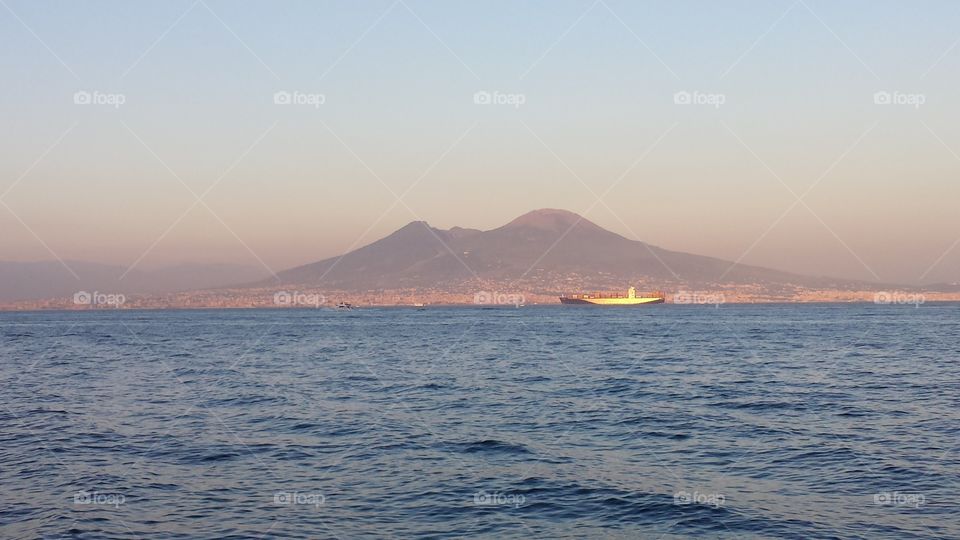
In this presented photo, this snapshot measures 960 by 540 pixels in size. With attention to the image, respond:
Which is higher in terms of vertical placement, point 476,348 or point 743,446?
point 476,348

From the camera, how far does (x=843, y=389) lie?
39562 mm

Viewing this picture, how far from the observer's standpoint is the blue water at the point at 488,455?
58.1 ft

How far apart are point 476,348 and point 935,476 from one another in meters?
57.4

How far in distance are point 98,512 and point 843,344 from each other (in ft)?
230

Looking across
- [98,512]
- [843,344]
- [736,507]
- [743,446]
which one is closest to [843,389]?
[743,446]

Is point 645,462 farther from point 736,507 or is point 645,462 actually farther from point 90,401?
point 90,401

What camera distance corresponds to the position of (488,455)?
79.4 feet

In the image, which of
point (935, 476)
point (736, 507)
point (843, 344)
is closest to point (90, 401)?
point (736, 507)

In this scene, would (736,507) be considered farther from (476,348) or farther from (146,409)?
(476,348)

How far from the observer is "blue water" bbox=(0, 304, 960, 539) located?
17.7 meters

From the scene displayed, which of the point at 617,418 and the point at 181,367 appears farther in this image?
the point at 181,367

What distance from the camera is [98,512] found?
18625mm

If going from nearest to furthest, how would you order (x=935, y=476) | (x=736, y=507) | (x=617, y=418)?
1. (x=736, y=507)
2. (x=935, y=476)
3. (x=617, y=418)

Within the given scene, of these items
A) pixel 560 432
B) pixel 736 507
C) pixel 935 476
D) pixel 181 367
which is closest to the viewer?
pixel 736 507
